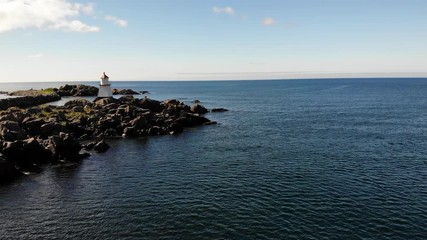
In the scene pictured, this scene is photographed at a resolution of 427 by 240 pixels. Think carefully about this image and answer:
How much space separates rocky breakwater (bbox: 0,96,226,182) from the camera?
58.9 meters

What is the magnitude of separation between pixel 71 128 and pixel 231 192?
5380cm

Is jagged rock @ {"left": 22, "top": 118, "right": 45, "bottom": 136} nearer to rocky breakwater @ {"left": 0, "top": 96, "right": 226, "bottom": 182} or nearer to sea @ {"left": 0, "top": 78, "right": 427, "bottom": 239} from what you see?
rocky breakwater @ {"left": 0, "top": 96, "right": 226, "bottom": 182}

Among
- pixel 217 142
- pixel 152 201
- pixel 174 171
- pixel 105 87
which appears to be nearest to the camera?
pixel 152 201

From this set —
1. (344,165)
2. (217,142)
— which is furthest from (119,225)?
(217,142)

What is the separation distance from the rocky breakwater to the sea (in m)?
3.72

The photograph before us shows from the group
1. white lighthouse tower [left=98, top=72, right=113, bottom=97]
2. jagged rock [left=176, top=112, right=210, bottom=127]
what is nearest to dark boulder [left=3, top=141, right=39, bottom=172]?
jagged rock [left=176, top=112, right=210, bottom=127]

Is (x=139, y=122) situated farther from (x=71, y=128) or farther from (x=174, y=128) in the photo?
(x=71, y=128)

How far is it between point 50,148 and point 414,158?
66.3m

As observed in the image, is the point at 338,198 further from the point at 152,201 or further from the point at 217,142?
the point at 217,142

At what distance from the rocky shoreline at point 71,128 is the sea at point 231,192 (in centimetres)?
391

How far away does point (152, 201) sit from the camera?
143 ft

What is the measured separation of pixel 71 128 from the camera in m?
84.5

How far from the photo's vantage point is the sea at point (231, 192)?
1414 inches

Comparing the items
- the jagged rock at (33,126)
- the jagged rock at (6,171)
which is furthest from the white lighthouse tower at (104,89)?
the jagged rock at (6,171)
